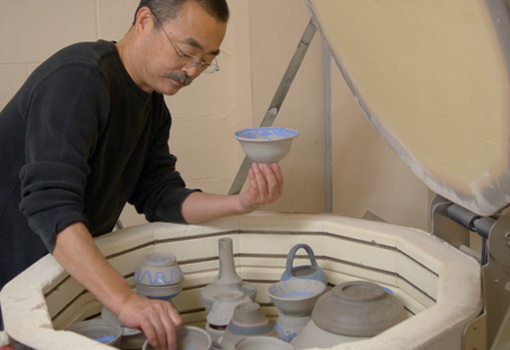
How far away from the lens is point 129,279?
1.50 m

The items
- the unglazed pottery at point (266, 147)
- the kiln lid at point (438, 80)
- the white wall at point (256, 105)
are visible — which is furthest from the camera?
the white wall at point (256, 105)

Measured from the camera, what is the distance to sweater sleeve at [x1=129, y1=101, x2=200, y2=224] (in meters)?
1.66

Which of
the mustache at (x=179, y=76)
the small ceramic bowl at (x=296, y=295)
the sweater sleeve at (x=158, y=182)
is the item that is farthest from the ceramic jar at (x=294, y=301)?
the mustache at (x=179, y=76)

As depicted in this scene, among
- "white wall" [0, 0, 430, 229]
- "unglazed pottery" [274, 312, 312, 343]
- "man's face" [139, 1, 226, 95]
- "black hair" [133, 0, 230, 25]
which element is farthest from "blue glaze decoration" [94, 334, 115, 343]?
"white wall" [0, 0, 430, 229]

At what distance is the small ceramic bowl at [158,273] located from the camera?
1.37 m

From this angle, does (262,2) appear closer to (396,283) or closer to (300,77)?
(300,77)

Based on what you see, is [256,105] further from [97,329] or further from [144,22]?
[97,329]

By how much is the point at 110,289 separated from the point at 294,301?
1.23ft

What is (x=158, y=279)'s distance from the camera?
4.50 ft

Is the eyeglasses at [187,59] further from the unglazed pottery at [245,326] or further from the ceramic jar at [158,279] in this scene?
the unglazed pottery at [245,326]

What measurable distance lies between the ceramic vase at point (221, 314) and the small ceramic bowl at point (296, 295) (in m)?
0.08

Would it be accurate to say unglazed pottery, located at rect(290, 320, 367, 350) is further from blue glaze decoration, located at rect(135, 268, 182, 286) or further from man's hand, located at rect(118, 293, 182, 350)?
blue glaze decoration, located at rect(135, 268, 182, 286)

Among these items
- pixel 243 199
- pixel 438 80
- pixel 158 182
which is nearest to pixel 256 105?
pixel 158 182

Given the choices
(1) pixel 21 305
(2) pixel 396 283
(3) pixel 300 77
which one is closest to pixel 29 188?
(1) pixel 21 305
